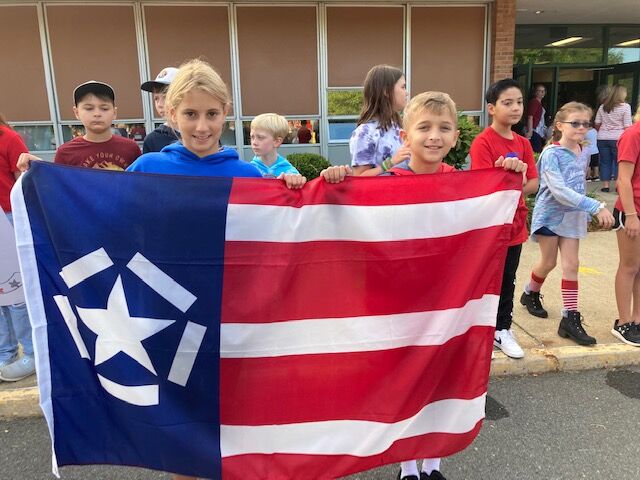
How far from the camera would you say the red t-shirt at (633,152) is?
142 inches

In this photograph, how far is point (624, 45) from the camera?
13.8 m

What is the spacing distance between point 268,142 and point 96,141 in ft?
3.81

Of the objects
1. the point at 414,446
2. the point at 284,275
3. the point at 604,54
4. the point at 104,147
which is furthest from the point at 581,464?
the point at 604,54

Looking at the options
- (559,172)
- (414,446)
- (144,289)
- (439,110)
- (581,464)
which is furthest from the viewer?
(559,172)

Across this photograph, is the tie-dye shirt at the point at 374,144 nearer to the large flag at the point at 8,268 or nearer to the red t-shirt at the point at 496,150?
the red t-shirt at the point at 496,150

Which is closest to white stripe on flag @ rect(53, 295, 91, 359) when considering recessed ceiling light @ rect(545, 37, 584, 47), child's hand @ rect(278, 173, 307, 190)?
child's hand @ rect(278, 173, 307, 190)

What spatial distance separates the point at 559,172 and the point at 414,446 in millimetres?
2496

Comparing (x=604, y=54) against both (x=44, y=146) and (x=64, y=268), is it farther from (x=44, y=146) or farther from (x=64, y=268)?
(x=64, y=268)

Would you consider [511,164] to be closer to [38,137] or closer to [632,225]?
[632,225]

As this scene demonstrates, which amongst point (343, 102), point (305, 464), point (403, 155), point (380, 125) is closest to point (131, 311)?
point (305, 464)

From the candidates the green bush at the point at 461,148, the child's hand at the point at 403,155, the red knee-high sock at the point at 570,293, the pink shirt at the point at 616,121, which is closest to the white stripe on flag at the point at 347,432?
the child's hand at the point at 403,155

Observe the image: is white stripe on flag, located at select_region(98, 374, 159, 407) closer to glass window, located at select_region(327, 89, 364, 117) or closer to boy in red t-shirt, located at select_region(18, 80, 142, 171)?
boy in red t-shirt, located at select_region(18, 80, 142, 171)

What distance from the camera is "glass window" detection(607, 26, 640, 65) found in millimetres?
13461

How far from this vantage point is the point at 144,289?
206 centimetres
